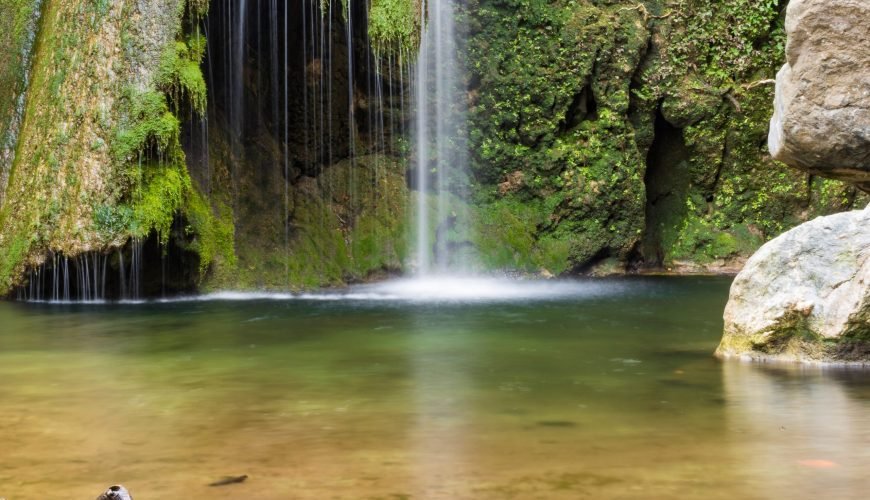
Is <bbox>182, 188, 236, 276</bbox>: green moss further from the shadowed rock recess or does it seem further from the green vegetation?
the shadowed rock recess

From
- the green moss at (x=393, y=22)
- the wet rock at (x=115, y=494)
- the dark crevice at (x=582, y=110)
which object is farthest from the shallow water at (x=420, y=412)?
the dark crevice at (x=582, y=110)

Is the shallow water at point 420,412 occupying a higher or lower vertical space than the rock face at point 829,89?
lower

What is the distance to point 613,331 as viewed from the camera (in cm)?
945

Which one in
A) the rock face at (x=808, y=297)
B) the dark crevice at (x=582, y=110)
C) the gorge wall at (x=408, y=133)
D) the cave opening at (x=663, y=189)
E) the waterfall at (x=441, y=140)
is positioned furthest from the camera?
the cave opening at (x=663, y=189)

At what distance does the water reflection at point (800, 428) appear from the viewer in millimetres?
4406

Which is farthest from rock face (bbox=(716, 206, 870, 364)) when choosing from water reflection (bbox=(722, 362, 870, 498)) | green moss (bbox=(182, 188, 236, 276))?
green moss (bbox=(182, 188, 236, 276))

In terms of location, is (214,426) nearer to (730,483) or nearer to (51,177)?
(730,483)

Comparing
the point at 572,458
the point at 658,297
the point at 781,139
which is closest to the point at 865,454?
the point at 572,458

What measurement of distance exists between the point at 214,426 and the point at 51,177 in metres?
8.18

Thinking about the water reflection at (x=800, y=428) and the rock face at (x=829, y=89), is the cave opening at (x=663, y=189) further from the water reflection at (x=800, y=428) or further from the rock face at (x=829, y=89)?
the water reflection at (x=800, y=428)

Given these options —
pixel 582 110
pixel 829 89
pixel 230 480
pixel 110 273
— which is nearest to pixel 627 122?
pixel 582 110

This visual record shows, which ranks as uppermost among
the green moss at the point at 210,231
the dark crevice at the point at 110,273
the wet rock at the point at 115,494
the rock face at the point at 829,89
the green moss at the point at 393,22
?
the green moss at the point at 393,22

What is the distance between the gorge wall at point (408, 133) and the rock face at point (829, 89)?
25.4 ft

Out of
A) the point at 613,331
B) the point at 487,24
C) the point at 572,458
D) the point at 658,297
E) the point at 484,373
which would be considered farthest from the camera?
the point at 487,24
